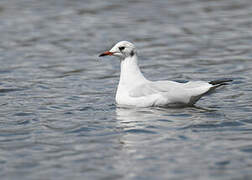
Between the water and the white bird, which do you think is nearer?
the water

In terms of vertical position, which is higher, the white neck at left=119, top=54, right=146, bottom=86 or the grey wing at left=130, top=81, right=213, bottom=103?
the white neck at left=119, top=54, right=146, bottom=86

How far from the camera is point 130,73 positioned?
11.3 metres

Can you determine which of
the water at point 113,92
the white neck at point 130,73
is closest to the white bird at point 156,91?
the white neck at point 130,73

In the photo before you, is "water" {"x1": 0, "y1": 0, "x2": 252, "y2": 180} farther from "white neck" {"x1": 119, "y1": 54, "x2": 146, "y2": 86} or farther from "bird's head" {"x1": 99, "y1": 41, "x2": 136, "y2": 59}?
"bird's head" {"x1": 99, "y1": 41, "x2": 136, "y2": 59}

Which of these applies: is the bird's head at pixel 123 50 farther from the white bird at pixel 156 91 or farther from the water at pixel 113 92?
the water at pixel 113 92

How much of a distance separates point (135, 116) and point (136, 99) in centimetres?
65

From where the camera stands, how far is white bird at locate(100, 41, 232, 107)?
1052cm

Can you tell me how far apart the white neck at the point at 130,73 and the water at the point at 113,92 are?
0.56 metres

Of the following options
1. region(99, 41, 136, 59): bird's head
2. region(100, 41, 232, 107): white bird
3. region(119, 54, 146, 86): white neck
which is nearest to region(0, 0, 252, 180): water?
region(100, 41, 232, 107): white bird

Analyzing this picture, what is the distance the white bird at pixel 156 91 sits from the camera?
10.5 meters

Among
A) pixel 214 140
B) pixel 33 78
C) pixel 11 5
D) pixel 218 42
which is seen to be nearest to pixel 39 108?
pixel 33 78

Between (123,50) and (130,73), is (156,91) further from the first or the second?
(123,50)

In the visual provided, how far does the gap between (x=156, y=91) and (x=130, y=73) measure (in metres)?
0.82

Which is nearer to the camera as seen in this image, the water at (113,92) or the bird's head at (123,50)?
the water at (113,92)
